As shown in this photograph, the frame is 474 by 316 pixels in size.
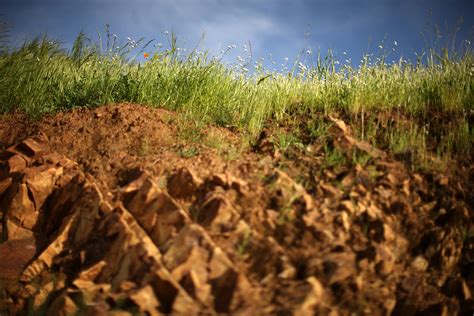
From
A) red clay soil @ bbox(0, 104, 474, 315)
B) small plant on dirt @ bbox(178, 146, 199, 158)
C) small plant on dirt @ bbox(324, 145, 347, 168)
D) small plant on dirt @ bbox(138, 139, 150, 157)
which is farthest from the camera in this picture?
small plant on dirt @ bbox(138, 139, 150, 157)

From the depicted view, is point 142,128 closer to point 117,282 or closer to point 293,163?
point 293,163

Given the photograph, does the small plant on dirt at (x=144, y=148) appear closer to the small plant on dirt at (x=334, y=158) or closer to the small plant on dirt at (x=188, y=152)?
the small plant on dirt at (x=188, y=152)

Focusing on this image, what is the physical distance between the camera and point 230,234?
2.18 m

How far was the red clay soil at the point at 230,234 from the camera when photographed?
196 centimetres

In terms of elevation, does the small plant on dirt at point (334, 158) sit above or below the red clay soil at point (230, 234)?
above

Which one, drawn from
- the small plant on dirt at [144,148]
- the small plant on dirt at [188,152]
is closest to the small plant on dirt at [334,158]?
the small plant on dirt at [188,152]

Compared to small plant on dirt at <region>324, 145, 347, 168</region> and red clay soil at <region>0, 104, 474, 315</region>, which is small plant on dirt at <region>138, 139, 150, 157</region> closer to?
red clay soil at <region>0, 104, 474, 315</region>

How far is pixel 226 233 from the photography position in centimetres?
218

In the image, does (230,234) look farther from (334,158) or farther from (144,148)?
(144,148)

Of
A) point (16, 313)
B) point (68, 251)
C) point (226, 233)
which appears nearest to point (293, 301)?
point (226, 233)

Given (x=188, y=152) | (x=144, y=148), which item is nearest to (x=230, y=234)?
(x=188, y=152)

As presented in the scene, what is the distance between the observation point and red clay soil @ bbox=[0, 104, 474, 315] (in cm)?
196

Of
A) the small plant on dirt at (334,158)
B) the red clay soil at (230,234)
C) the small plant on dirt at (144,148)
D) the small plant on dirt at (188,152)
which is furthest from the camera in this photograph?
the small plant on dirt at (144,148)

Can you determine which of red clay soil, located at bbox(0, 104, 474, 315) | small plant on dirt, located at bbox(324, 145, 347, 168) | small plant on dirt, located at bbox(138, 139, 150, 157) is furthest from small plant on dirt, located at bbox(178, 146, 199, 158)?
small plant on dirt, located at bbox(324, 145, 347, 168)
